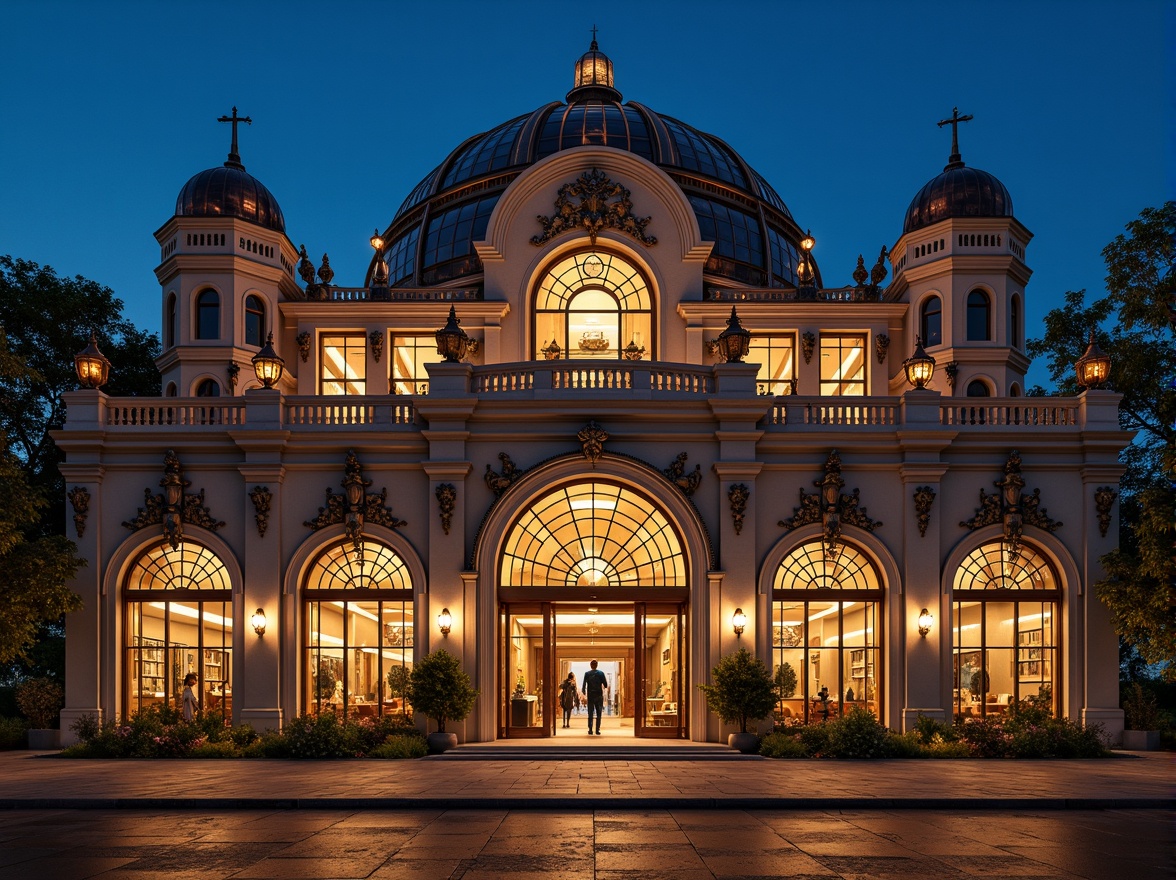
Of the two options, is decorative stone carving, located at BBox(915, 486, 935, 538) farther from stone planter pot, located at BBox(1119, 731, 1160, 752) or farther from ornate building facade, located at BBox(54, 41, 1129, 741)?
stone planter pot, located at BBox(1119, 731, 1160, 752)

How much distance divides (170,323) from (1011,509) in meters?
24.5

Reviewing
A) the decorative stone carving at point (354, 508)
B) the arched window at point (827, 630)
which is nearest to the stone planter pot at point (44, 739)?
the decorative stone carving at point (354, 508)

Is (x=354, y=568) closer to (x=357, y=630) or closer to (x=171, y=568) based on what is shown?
(x=357, y=630)

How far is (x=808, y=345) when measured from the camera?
33438 millimetres

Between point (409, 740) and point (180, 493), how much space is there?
8.66 metres

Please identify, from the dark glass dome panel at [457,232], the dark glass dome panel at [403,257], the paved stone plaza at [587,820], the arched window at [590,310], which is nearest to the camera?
the paved stone plaza at [587,820]

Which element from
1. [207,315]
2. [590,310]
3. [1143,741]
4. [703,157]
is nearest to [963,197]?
[703,157]

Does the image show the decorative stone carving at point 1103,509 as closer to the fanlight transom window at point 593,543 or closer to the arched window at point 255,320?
the fanlight transom window at point 593,543

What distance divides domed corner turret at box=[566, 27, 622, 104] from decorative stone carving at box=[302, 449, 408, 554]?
23944mm

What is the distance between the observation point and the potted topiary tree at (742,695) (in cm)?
Answer: 2502

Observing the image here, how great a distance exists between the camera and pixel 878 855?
11.6 meters

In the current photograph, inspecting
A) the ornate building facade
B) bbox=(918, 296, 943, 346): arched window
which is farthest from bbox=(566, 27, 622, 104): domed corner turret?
Answer: the ornate building facade

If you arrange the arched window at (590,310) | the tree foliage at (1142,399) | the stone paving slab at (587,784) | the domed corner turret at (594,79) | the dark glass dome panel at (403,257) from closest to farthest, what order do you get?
the stone paving slab at (587,784), the tree foliage at (1142,399), the arched window at (590,310), the dark glass dome panel at (403,257), the domed corner turret at (594,79)

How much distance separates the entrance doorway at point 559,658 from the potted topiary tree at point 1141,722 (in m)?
10.8
